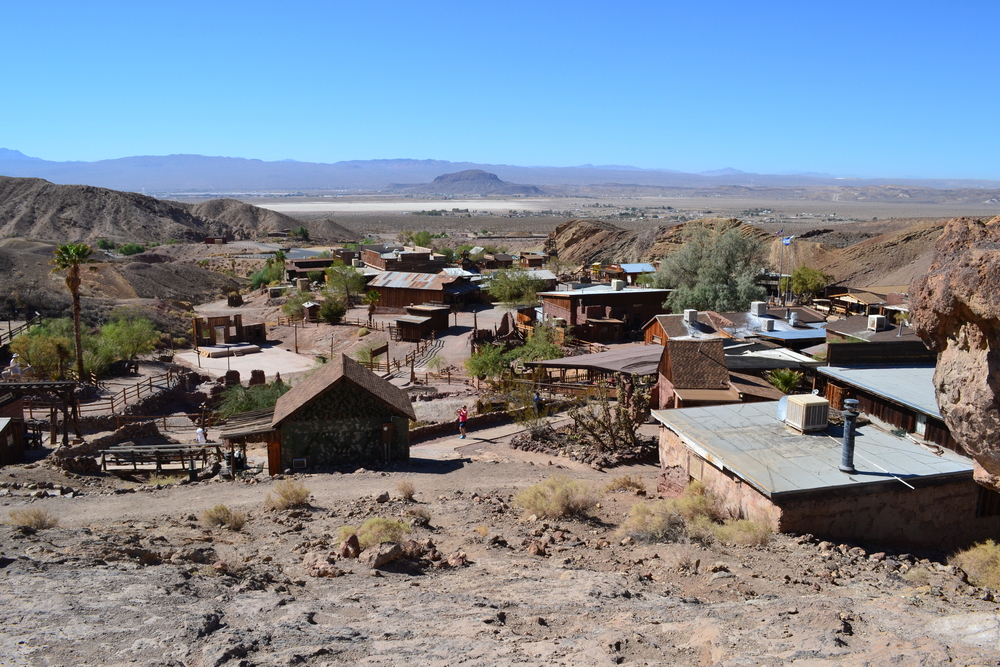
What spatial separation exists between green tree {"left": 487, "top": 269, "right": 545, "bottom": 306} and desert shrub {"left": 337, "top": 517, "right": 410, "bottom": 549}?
133 feet

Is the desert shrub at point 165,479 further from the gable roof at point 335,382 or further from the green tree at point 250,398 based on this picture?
the green tree at point 250,398

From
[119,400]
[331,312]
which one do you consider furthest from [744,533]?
[331,312]

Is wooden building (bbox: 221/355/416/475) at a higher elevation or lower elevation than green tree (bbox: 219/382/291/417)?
higher

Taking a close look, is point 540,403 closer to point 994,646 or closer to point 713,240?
point 994,646

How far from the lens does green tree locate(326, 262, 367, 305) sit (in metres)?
54.2

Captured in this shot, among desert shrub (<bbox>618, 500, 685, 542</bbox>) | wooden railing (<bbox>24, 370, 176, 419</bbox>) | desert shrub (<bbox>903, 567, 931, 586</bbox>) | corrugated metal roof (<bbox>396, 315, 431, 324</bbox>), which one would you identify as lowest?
wooden railing (<bbox>24, 370, 176, 419</bbox>)

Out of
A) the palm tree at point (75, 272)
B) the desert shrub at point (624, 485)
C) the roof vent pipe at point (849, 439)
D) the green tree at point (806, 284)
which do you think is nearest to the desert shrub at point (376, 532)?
the desert shrub at point (624, 485)

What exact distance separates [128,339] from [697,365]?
27621 millimetres

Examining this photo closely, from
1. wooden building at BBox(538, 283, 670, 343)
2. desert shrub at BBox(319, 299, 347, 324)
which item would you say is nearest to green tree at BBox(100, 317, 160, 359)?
desert shrub at BBox(319, 299, 347, 324)

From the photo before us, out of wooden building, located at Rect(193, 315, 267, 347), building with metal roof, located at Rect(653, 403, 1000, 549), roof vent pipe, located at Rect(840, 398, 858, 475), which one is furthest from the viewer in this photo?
wooden building, located at Rect(193, 315, 267, 347)

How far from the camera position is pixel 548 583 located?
32.2 feet

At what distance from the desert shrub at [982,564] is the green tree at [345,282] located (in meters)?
46.8

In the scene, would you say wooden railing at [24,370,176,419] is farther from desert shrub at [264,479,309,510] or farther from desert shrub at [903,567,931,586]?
desert shrub at [903,567,931,586]

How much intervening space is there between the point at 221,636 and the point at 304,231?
119374 millimetres
